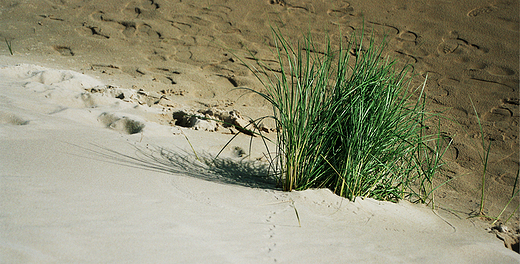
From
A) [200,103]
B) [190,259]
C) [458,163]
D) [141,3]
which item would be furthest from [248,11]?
[190,259]

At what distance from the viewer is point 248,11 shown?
5562 millimetres

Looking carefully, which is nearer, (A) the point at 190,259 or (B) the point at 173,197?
(A) the point at 190,259

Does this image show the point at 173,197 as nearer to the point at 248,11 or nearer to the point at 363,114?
the point at 363,114

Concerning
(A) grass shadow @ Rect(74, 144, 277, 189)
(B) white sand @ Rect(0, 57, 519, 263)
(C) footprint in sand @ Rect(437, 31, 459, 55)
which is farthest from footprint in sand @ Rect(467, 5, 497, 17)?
(A) grass shadow @ Rect(74, 144, 277, 189)

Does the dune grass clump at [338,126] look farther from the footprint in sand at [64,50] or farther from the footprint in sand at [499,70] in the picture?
the footprint in sand at [64,50]

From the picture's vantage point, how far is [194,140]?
254 centimetres

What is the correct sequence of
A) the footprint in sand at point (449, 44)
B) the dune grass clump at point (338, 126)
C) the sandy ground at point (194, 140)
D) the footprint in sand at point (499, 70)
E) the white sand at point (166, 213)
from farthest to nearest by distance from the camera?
the footprint in sand at point (449, 44) < the footprint in sand at point (499, 70) < the dune grass clump at point (338, 126) < the sandy ground at point (194, 140) < the white sand at point (166, 213)

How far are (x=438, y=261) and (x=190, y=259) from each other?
0.95 m

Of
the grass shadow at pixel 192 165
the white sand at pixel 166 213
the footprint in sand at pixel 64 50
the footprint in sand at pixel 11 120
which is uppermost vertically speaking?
the footprint in sand at pixel 64 50

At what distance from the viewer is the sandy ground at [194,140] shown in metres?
1.28

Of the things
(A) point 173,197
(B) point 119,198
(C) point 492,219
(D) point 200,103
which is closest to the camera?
(B) point 119,198

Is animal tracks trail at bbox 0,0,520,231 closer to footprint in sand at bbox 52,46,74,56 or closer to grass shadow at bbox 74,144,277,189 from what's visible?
footprint in sand at bbox 52,46,74,56

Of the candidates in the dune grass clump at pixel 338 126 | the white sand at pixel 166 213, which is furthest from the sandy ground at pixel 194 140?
the dune grass clump at pixel 338 126

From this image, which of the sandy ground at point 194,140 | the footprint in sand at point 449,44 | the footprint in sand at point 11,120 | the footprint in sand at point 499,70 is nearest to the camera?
the sandy ground at point 194,140
